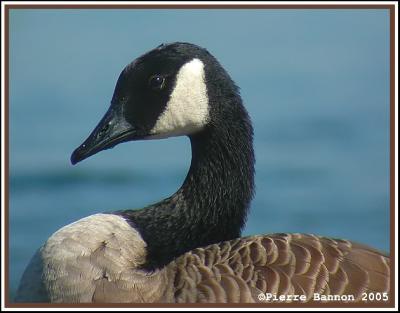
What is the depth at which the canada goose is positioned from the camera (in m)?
4.61

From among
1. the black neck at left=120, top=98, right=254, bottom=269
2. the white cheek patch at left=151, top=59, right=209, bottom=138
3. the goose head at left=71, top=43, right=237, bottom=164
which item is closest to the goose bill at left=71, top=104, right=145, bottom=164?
the goose head at left=71, top=43, right=237, bottom=164

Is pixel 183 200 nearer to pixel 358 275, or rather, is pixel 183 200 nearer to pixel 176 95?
pixel 176 95

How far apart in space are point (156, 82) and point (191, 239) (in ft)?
2.88

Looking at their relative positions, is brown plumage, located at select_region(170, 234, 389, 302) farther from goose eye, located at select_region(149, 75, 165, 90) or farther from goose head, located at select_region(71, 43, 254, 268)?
goose eye, located at select_region(149, 75, 165, 90)

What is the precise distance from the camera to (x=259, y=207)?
11.0m

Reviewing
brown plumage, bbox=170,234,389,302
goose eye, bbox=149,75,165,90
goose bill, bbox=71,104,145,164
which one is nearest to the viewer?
brown plumage, bbox=170,234,389,302

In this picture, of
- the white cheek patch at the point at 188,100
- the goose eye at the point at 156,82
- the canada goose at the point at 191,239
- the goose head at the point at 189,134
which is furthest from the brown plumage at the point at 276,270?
the goose eye at the point at 156,82

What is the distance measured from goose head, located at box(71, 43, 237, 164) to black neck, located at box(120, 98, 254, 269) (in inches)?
5.2

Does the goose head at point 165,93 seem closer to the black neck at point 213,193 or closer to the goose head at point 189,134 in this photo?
the goose head at point 189,134

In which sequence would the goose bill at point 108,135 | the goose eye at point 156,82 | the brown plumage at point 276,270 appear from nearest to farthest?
the brown plumage at point 276,270 → the goose bill at point 108,135 → the goose eye at point 156,82

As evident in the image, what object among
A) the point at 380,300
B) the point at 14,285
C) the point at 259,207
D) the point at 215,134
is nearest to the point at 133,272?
the point at 215,134

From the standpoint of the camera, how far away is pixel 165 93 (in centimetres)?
509

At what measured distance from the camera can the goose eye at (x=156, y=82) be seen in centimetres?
506

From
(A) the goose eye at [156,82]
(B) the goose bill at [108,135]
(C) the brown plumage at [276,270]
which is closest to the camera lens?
(C) the brown plumage at [276,270]
